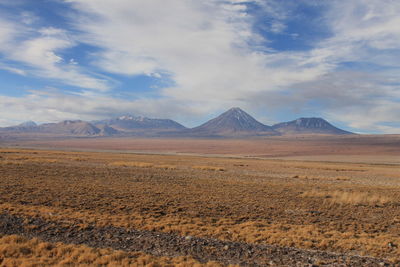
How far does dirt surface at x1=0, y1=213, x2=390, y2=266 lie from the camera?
9.31 metres

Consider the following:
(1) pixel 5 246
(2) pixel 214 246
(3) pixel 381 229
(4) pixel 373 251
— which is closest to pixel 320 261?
(4) pixel 373 251

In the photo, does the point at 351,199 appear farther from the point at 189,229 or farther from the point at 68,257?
the point at 68,257

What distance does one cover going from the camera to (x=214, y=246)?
34.2 ft

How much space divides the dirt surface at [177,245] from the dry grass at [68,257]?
0.53 meters

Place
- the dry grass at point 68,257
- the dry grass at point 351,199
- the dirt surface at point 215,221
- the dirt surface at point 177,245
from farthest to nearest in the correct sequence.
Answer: the dry grass at point 351,199 < the dirt surface at point 215,221 < the dirt surface at point 177,245 < the dry grass at point 68,257

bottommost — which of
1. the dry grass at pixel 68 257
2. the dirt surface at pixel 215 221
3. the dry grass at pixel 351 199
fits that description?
the dry grass at pixel 351 199

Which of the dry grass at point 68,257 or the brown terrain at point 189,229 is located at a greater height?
the dry grass at point 68,257

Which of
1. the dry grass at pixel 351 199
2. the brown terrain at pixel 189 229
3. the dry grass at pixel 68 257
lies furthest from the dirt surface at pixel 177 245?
the dry grass at pixel 351 199

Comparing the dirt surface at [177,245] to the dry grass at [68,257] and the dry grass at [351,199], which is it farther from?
the dry grass at [351,199]

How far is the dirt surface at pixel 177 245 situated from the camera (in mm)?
9312

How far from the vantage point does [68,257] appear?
29.6 feet

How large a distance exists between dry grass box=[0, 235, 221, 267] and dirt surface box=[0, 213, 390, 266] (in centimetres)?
53

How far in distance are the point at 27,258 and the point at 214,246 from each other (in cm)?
564

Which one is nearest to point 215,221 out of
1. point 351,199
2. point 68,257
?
point 68,257
